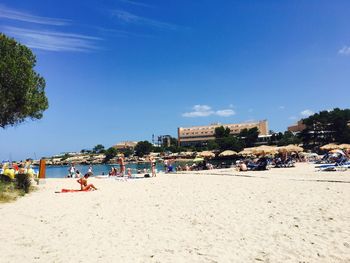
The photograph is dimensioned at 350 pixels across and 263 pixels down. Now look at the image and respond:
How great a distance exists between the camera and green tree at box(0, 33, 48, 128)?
63.8 feet

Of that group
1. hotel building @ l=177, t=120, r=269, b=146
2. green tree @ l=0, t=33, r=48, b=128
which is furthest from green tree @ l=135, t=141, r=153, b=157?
green tree @ l=0, t=33, r=48, b=128

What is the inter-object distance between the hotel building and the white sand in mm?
155848

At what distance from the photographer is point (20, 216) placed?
1144 cm

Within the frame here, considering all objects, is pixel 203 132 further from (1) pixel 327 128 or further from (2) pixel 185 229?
(2) pixel 185 229

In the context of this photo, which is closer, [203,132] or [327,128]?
[327,128]

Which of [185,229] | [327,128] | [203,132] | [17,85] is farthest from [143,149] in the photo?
[185,229]

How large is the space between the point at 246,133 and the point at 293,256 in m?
135

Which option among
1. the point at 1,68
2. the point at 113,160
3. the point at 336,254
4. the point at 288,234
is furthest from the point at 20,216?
the point at 113,160

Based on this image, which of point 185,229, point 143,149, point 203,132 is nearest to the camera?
point 185,229

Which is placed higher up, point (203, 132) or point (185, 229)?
point (203, 132)

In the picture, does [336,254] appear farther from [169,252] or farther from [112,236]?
[112,236]

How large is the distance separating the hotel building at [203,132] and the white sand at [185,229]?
156 m

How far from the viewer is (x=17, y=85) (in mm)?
19641

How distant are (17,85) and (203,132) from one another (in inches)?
6297
